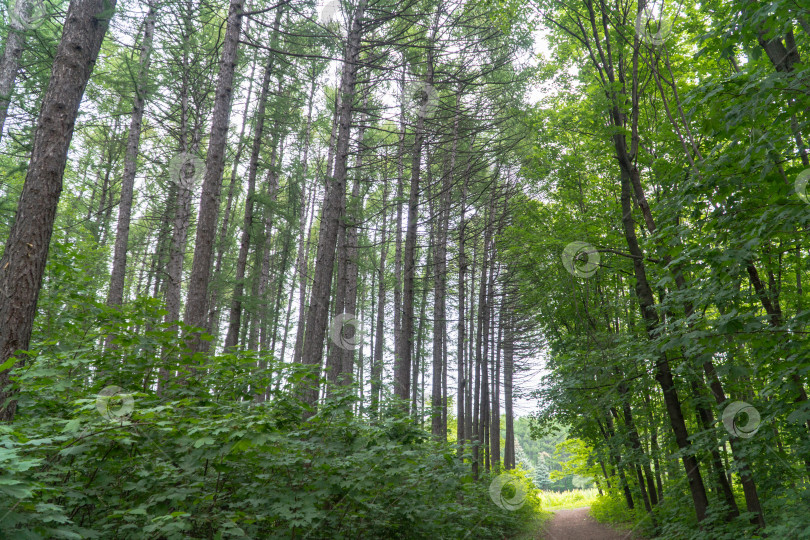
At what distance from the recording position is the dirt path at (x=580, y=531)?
11.1m

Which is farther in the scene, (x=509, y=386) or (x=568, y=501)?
(x=568, y=501)

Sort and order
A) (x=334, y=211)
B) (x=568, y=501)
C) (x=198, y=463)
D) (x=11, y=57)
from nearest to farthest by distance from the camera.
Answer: (x=198, y=463) → (x=11, y=57) → (x=334, y=211) → (x=568, y=501)

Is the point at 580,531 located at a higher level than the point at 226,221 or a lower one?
lower

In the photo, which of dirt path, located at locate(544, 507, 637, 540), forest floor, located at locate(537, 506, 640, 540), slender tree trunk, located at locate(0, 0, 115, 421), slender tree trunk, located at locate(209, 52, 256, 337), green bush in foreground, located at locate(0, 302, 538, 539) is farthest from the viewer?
slender tree trunk, located at locate(209, 52, 256, 337)

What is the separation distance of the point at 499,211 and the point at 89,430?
1619 cm

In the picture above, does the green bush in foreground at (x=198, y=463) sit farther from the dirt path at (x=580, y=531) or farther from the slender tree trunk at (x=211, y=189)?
the dirt path at (x=580, y=531)

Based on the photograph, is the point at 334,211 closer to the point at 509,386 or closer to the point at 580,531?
the point at 580,531

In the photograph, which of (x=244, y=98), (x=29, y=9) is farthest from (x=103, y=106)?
(x=244, y=98)

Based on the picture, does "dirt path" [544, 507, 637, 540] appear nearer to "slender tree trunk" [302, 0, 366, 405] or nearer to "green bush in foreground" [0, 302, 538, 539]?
"green bush in foreground" [0, 302, 538, 539]

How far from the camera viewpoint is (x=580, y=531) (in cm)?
1247

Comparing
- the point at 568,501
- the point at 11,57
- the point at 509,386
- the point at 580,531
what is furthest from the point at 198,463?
the point at 568,501

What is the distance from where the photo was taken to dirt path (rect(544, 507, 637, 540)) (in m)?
11.1

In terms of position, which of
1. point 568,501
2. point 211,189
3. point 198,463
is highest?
point 211,189

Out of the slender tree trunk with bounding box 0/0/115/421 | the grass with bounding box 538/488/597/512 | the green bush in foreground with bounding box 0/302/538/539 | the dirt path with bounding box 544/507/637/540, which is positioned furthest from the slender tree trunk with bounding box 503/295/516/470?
the slender tree trunk with bounding box 0/0/115/421
